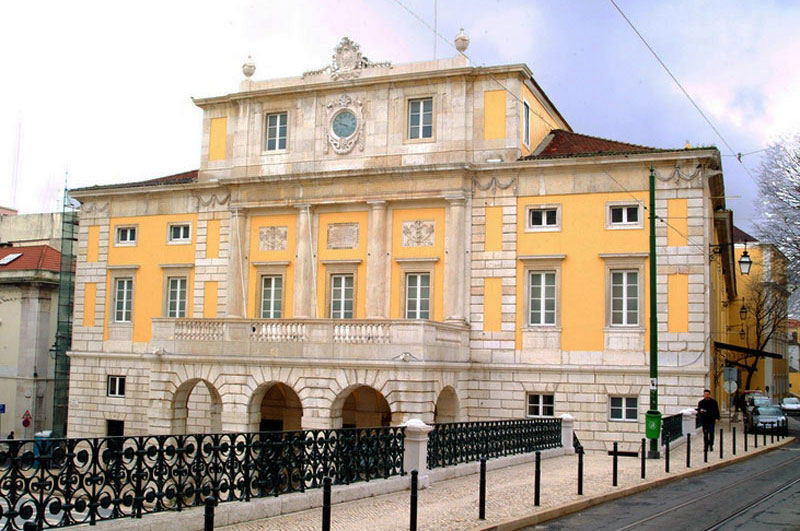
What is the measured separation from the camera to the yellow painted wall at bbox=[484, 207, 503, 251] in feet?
109

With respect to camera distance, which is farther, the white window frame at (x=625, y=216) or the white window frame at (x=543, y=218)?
the white window frame at (x=543, y=218)

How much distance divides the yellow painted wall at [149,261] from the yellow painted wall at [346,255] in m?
6.33

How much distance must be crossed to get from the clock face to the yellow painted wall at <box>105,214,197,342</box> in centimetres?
764

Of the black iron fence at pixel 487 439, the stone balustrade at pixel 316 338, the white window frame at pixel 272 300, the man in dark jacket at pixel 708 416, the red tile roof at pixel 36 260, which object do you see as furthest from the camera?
the red tile roof at pixel 36 260

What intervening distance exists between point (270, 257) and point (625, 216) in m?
14.1

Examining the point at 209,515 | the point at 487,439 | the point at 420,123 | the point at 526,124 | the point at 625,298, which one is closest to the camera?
the point at 209,515

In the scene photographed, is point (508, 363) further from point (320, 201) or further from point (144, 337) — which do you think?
point (144, 337)

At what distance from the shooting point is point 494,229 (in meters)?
33.4

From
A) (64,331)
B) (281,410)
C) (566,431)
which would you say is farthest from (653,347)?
(64,331)

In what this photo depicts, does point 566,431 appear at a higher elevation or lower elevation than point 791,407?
higher

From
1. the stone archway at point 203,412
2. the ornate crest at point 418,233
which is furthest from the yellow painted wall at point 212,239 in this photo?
the ornate crest at point 418,233

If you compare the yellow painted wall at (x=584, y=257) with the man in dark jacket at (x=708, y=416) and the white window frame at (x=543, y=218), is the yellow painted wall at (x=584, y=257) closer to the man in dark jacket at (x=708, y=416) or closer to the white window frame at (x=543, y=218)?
the white window frame at (x=543, y=218)

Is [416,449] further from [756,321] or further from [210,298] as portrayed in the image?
[756,321]

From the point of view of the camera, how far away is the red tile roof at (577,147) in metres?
32.2
